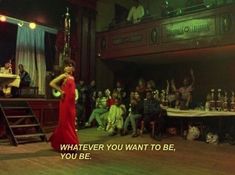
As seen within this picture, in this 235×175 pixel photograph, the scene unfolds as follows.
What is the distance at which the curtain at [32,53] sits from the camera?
9.16 metres

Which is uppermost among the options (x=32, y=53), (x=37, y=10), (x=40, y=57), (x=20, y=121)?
(x=37, y=10)

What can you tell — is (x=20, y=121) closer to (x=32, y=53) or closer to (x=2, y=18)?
(x=2, y=18)

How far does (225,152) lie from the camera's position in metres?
5.62

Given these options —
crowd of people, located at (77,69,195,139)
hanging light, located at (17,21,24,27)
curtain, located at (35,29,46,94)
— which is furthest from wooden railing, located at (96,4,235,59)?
hanging light, located at (17,21,24,27)

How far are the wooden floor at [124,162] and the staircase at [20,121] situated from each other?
1.30ft

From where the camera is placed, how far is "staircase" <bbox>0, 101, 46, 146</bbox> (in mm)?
6393

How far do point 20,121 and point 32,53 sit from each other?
125 inches

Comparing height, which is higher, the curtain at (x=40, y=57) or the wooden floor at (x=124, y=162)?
the curtain at (x=40, y=57)

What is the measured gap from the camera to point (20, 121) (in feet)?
22.2

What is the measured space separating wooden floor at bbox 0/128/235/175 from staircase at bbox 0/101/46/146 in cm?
40

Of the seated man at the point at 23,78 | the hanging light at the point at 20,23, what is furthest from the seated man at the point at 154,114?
the hanging light at the point at 20,23

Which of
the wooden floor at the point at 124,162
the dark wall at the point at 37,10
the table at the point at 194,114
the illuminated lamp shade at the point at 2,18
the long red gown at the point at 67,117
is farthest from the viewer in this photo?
the dark wall at the point at 37,10

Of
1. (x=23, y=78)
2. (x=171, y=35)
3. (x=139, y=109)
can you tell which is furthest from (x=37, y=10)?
(x=139, y=109)

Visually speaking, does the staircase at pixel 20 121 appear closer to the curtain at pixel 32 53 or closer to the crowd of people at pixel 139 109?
the crowd of people at pixel 139 109
